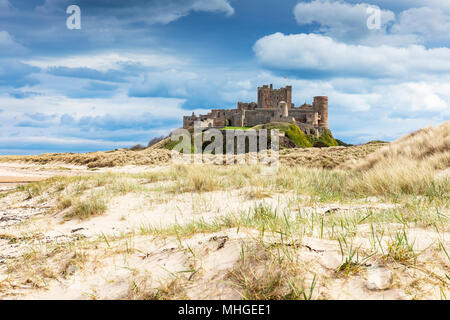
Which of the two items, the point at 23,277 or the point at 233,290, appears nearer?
the point at 233,290

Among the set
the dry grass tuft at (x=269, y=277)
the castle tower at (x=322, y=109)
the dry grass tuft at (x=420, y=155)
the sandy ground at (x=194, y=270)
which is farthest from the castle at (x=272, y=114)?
the dry grass tuft at (x=269, y=277)

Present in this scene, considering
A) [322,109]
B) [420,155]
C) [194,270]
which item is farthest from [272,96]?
[194,270]

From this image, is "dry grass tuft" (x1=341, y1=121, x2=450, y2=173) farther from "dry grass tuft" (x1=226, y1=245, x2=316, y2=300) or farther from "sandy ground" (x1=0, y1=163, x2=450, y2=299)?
"dry grass tuft" (x1=226, y1=245, x2=316, y2=300)

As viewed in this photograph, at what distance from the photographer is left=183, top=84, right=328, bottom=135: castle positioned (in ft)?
256

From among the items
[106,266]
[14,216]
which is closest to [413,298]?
[106,266]

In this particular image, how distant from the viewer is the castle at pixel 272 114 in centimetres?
7800

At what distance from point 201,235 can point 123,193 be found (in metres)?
5.62

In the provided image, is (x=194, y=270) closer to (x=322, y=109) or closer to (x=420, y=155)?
(x=420, y=155)

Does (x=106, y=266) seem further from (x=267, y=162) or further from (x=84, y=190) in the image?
(x=267, y=162)

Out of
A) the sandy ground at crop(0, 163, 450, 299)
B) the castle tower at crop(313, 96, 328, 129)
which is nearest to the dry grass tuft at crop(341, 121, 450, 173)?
the sandy ground at crop(0, 163, 450, 299)

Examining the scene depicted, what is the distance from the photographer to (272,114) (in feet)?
264

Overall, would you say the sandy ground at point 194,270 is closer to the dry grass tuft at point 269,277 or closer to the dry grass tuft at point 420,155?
the dry grass tuft at point 269,277

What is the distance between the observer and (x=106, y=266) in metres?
3.26

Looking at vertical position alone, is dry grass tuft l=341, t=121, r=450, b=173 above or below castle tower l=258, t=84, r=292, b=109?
below
